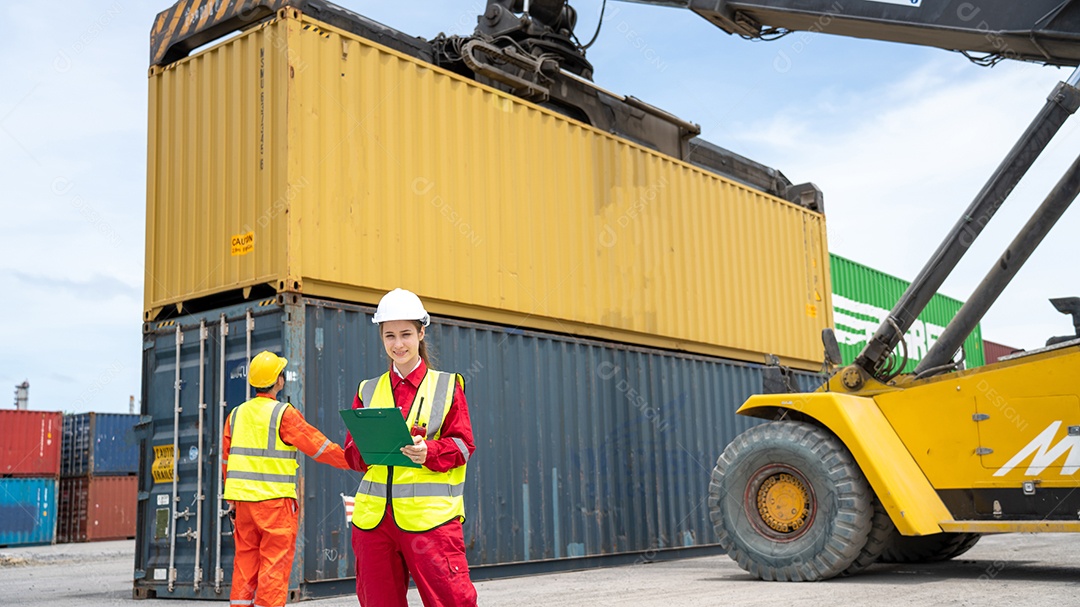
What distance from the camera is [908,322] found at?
759 cm

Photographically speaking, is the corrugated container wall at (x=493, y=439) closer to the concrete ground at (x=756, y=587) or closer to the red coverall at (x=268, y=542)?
the concrete ground at (x=756, y=587)

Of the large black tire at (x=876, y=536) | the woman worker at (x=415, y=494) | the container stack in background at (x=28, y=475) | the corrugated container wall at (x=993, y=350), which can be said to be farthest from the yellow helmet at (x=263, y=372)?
the corrugated container wall at (x=993, y=350)

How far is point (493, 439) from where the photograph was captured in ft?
29.2

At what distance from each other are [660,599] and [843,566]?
147cm

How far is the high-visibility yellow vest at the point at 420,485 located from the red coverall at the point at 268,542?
5.75 feet

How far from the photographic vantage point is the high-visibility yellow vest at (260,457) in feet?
16.8

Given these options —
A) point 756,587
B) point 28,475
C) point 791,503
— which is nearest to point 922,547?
point 791,503

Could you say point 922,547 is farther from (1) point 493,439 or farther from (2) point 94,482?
(2) point 94,482

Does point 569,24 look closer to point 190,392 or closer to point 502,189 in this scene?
point 502,189

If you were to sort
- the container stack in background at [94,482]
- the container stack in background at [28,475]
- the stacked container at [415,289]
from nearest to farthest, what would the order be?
the stacked container at [415,289] < the container stack in background at [28,475] < the container stack in background at [94,482]

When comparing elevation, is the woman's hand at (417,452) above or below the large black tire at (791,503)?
above

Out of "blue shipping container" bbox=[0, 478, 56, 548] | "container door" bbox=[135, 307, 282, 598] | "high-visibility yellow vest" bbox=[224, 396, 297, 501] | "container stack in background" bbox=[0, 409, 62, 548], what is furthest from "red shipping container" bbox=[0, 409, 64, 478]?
"high-visibility yellow vest" bbox=[224, 396, 297, 501]

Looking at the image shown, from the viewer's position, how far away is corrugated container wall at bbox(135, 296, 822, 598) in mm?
7656

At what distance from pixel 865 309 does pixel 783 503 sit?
1380 centimetres
